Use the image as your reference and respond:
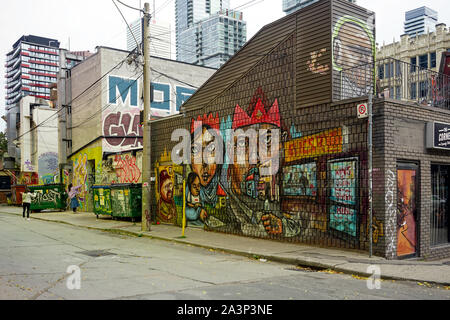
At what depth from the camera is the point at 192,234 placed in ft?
47.4

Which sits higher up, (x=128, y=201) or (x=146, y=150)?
(x=146, y=150)

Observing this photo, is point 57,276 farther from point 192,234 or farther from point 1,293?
point 192,234

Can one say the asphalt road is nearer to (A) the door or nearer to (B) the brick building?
(B) the brick building

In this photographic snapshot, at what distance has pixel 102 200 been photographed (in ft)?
68.2

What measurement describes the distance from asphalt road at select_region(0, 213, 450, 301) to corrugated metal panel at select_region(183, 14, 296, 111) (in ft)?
20.8

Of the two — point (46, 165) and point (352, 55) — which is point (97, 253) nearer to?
point (352, 55)

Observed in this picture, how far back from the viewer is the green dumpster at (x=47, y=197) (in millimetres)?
26812

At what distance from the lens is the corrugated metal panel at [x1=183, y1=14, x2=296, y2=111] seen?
12672 mm

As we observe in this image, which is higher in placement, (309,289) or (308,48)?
(308,48)

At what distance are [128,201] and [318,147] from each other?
→ 10.5 m

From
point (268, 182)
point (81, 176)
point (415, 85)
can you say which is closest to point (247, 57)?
point (268, 182)

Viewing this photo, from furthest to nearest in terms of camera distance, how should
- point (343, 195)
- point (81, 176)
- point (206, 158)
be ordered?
point (81, 176) < point (206, 158) < point (343, 195)
